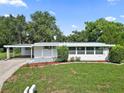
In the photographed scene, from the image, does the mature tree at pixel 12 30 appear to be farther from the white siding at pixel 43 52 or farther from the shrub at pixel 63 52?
the shrub at pixel 63 52

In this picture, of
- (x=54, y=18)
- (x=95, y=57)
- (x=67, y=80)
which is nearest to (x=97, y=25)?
(x=54, y=18)

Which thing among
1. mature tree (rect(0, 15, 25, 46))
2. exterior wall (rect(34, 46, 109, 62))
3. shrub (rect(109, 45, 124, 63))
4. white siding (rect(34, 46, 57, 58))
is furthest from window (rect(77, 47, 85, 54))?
mature tree (rect(0, 15, 25, 46))

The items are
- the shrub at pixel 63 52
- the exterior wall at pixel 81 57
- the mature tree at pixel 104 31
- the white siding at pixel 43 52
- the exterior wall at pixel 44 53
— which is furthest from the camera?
the mature tree at pixel 104 31

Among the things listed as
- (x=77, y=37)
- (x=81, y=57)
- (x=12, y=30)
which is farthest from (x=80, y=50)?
(x=12, y=30)

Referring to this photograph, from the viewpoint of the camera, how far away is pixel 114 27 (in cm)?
6166

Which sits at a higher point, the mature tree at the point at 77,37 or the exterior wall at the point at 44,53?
the mature tree at the point at 77,37

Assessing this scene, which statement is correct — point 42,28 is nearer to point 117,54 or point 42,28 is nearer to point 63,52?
point 63,52

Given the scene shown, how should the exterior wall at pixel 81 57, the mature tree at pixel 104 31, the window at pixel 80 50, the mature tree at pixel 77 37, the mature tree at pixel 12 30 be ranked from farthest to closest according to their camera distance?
the mature tree at pixel 12 30
the mature tree at pixel 77 37
the mature tree at pixel 104 31
the window at pixel 80 50
the exterior wall at pixel 81 57

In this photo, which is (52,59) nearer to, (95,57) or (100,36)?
(95,57)

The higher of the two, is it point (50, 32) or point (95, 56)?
point (50, 32)

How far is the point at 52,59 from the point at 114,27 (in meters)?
26.8

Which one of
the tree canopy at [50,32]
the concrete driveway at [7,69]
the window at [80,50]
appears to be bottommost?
the concrete driveway at [7,69]

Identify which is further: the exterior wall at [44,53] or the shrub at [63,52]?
the exterior wall at [44,53]

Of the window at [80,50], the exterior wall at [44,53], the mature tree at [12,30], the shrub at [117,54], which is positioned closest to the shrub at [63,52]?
the window at [80,50]
